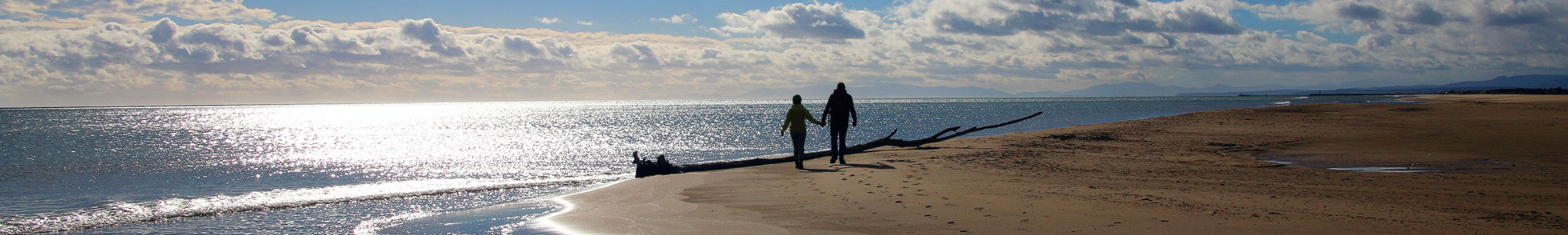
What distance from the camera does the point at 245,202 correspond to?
37.1 ft

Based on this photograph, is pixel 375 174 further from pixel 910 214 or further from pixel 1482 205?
pixel 1482 205

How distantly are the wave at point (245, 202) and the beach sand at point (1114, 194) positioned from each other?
2.26 metres

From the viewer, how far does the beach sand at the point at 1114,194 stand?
265 inches

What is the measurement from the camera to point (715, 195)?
10.0 meters

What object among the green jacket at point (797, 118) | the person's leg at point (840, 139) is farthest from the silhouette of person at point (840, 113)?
the green jacket at point (797, 118)

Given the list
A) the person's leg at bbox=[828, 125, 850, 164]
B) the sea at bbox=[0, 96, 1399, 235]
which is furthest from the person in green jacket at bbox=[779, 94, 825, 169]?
the sea at bbox=[0, 96, 1399, 235]

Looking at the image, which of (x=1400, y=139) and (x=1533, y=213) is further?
(x=1400, y=139)

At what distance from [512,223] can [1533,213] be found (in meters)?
8.37

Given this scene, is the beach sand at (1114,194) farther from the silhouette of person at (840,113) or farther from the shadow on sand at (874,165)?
the silhouette of person at (840,113)

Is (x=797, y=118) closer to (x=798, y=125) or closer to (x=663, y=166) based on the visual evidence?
(x=798, y=125)

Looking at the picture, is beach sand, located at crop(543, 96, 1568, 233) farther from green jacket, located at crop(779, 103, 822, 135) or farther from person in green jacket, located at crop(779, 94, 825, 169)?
green jacket, located at crop(779, 103, 822, 135)

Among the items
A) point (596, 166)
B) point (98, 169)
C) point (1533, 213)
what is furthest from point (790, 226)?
point (98, 169)

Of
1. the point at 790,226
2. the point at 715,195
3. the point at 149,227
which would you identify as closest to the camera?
the point at 790,226

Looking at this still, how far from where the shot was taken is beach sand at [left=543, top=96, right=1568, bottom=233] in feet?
22.0
